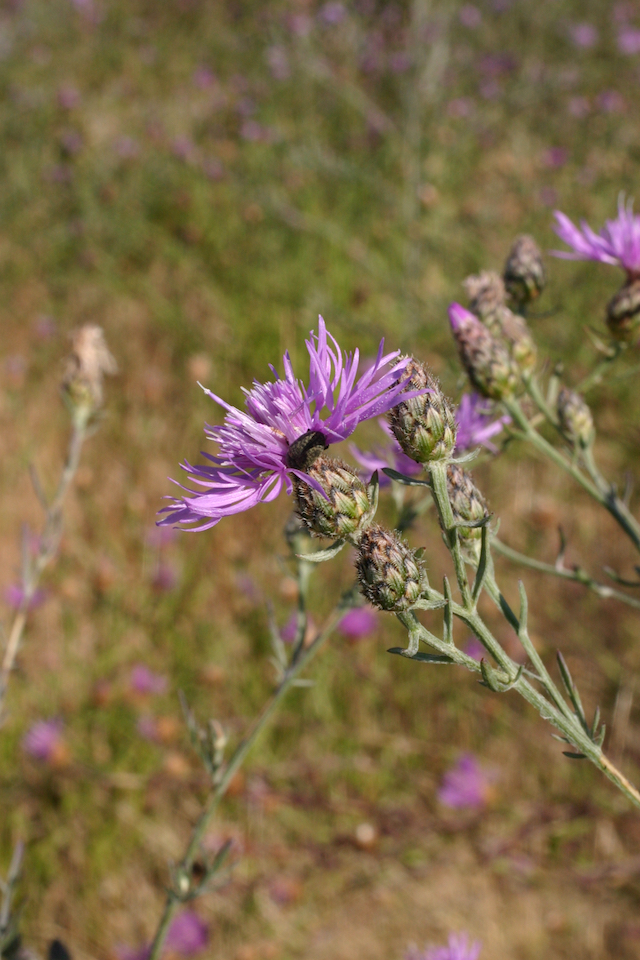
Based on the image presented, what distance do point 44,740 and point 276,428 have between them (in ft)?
5.49

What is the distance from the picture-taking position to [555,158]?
3.52 m

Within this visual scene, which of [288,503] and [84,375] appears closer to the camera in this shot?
[84,375]

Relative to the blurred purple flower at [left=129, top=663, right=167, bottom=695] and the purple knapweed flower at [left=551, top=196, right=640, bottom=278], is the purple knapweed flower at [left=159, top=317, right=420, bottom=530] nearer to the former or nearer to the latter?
the purple knapweed flower at [left=551, top=196, right=640, bottom=278]

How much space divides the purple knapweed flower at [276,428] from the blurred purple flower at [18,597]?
180 centimetres

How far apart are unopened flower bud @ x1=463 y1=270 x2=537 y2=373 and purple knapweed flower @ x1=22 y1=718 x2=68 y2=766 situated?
1634 millimetres

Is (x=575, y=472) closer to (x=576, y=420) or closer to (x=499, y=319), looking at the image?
(x=576, y=420)

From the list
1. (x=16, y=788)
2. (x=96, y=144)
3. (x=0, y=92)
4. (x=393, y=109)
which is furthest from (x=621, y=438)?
(x=0, y=92)

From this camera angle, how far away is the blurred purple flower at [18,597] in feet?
7.77

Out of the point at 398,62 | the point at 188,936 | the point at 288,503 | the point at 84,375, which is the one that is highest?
the point at 398,62

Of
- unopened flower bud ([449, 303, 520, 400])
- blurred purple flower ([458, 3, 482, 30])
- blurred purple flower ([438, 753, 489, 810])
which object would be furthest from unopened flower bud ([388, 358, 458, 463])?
blurred purple flower ([458, 3, 482, 30])

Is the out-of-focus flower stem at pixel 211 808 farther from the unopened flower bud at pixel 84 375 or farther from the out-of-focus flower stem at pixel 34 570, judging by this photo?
the unopened flower bud at pixel 84 375

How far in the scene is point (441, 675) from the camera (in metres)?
2.14

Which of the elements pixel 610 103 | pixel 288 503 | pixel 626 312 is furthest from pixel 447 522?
pixel 610 103

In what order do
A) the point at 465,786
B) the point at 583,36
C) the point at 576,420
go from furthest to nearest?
the point at 583,36
the point at 465,786
the point at 576,420
